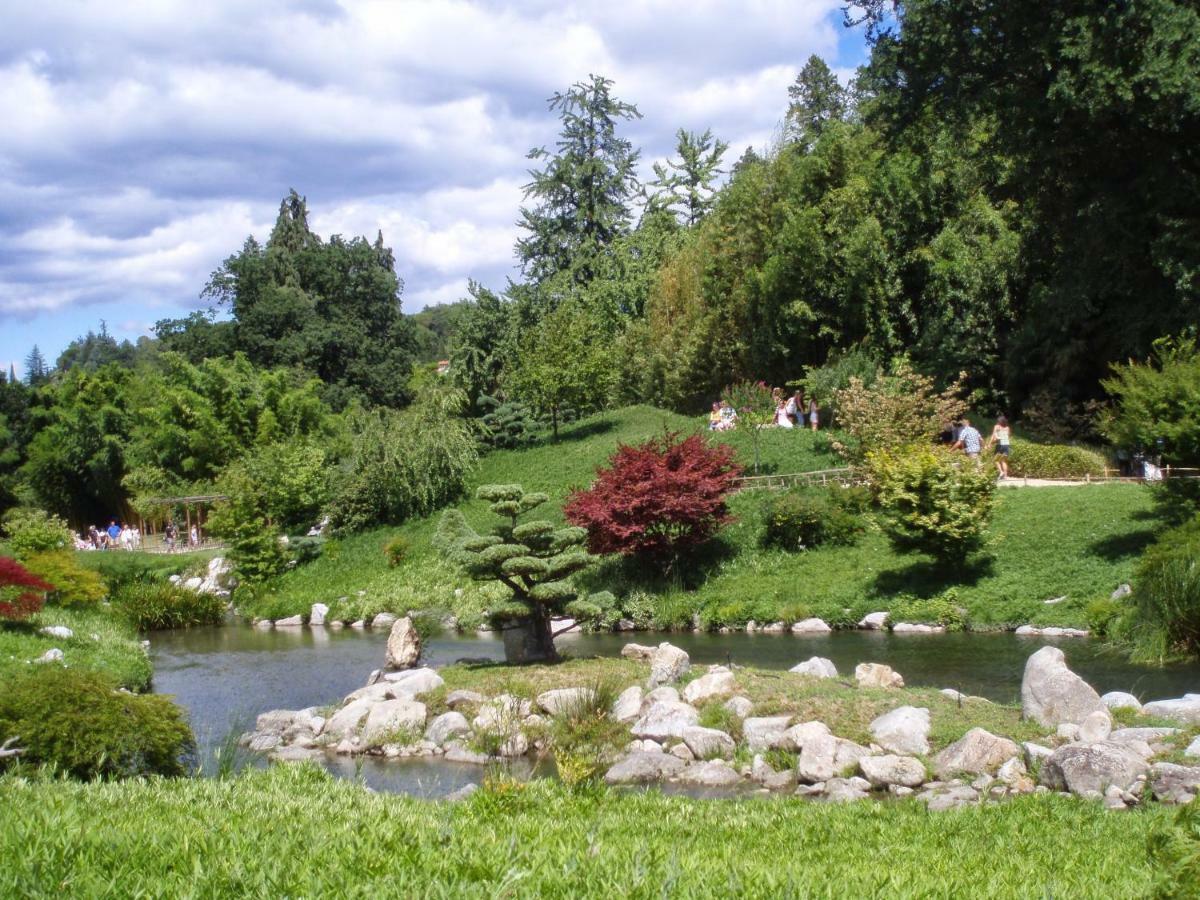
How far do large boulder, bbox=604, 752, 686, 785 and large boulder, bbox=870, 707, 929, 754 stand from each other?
1954 mm

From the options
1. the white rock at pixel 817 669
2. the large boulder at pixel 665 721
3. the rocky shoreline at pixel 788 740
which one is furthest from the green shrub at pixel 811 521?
the large boulder at pixel 665 721

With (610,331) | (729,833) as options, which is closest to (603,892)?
(729,833)

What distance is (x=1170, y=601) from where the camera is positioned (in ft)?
47.5

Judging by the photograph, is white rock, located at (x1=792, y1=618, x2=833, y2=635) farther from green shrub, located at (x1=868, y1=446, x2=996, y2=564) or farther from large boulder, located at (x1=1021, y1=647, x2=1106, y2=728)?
large boulder, located at (x1=1021, y1=647, x2=1106, y2=728)

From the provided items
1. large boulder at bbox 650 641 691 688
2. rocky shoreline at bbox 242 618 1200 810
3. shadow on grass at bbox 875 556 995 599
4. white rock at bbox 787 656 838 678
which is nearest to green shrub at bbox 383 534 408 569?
shadow on grass at bbox 875 556 995 599

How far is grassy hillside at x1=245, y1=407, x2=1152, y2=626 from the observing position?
1912 cm

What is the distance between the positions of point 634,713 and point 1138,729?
5261 millimetres

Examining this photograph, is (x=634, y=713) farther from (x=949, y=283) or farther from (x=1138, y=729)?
(x=949, y=283)

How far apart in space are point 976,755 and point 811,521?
1383 cm

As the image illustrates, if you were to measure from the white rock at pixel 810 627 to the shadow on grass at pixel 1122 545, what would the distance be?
4726 millimetres

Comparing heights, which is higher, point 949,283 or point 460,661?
point 949,283

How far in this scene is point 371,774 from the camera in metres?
11.9

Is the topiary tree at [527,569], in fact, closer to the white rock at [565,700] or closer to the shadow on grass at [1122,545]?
the white rock at [565,700]

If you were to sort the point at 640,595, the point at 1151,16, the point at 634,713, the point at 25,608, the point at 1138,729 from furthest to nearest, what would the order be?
the point at 640,595, the point at 1151,16, the point at 25,608, the point at 634,713, the point at 1138,729
